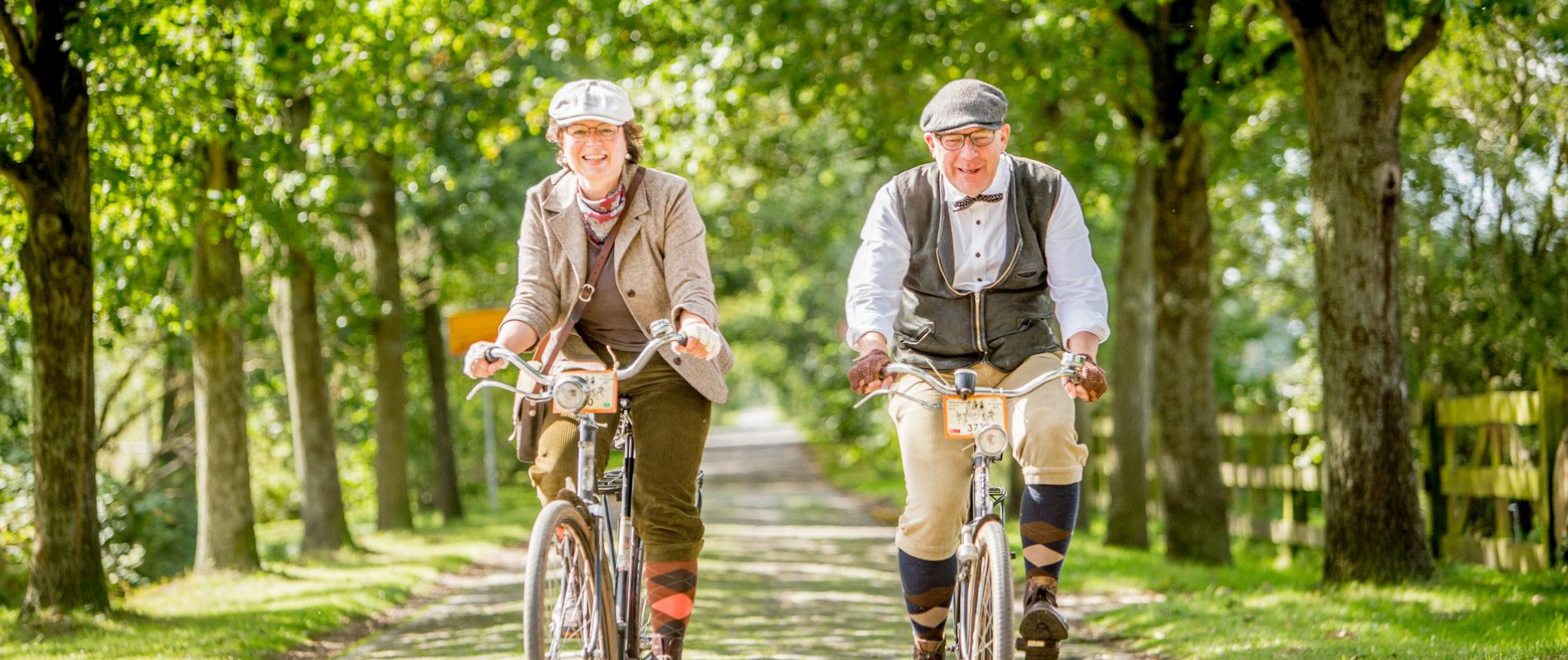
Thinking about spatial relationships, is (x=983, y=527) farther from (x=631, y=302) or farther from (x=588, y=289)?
(x=588, y=289)

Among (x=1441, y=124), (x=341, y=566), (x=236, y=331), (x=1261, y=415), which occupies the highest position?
(x=1441, y=124)

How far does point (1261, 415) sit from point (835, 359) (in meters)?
19.2

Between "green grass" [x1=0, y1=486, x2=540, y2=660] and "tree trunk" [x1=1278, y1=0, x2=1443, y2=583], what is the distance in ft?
18.8

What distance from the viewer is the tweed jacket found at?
5.10 m

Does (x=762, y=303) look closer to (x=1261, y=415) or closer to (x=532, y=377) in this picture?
(x=1261, y=415)

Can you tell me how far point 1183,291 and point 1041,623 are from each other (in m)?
7.42

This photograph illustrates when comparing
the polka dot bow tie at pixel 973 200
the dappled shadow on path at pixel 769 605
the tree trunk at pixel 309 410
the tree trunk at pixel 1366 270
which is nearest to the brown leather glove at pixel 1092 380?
the polka dot bow tie at pixel 973 200

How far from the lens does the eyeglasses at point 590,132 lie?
5031mm

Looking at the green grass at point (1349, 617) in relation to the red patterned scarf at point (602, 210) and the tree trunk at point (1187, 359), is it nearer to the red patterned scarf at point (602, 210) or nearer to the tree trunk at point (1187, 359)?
the tree trunk at point (1187, 359)

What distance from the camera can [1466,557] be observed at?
1019 centimetres

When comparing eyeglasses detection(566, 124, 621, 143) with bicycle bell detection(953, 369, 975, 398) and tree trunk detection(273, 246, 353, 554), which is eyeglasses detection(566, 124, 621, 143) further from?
tree trunk detection(273, 246, 353, 554)

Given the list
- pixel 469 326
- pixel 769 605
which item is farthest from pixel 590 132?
pixel 469 326

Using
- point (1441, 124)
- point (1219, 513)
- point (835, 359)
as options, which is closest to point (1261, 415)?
point (1219, 513)

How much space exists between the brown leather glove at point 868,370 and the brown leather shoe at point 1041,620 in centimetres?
83
